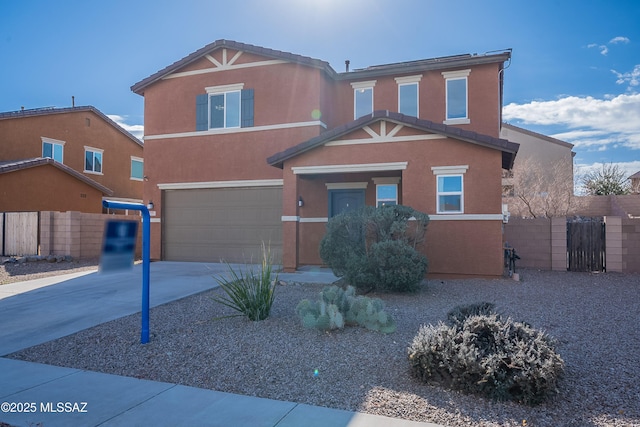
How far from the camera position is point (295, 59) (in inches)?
591

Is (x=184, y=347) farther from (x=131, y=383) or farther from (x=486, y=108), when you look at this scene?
(x=486, y=108)

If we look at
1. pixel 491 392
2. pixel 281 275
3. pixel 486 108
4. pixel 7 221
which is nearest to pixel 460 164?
pixel 486 108

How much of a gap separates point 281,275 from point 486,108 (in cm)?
863

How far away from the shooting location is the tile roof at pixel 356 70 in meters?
14.7

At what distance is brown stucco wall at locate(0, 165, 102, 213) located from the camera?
68.0 ft

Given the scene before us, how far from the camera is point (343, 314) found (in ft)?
22.1

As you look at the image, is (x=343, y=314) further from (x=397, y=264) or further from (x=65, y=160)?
(x=65, y=160)

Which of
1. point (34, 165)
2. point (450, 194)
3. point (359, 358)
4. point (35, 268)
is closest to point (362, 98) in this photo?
point (450, 194)

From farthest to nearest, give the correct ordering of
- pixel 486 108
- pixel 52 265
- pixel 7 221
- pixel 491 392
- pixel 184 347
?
pixel 7 221 < pixel 52 265 < pixel 486 108 < pixel 184 347 < pixel 491 392

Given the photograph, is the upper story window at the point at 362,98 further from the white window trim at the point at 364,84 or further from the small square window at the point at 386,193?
the small square window at the point at 386,193

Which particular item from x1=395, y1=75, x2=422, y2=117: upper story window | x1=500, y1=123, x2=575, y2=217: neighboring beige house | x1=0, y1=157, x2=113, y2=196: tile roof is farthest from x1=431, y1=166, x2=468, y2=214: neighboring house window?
x1=0, y1=157, x2=113, y2=196: tile roof

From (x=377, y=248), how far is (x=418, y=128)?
4.24 meters

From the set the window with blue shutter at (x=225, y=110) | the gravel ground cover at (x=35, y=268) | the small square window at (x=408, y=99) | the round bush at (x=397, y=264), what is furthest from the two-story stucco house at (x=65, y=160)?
the round bush at (x=397, y=264)

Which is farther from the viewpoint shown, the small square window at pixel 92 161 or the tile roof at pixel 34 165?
the small square window at pixel 92 161
